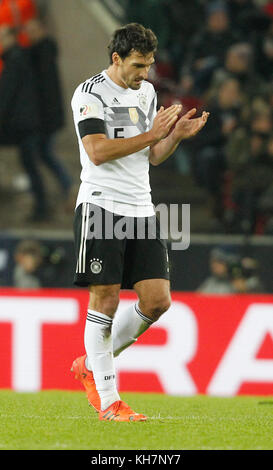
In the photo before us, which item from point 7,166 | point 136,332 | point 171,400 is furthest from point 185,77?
point 136,332

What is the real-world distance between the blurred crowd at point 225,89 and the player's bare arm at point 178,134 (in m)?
4.52

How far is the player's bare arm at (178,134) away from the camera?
5402mm

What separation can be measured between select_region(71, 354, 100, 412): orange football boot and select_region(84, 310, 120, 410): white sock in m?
0.17

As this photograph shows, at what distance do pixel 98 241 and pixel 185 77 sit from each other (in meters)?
6.04

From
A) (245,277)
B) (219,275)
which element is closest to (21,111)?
(219,275)

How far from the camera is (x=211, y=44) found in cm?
1099

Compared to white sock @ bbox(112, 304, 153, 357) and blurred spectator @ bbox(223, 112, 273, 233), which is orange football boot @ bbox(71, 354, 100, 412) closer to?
white sock @ bbox(112, 304, 153, 357)

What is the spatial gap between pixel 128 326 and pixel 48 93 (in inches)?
224

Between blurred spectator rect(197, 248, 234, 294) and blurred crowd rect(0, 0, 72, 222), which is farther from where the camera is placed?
blurred crowd rect(0, 0, 72, 222)

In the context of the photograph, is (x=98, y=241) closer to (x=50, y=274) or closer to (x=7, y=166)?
(x=50, y=274)

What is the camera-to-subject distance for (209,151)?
1038cm

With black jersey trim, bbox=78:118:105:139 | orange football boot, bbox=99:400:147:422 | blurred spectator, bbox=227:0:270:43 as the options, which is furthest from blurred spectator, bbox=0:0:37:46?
orange football boot, bbox=99:400:147:422

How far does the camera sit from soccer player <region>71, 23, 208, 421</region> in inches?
205

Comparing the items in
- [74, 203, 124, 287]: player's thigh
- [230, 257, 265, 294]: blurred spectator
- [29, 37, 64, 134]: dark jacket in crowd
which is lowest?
[230, 257, 265, 294]: blurred spectator
